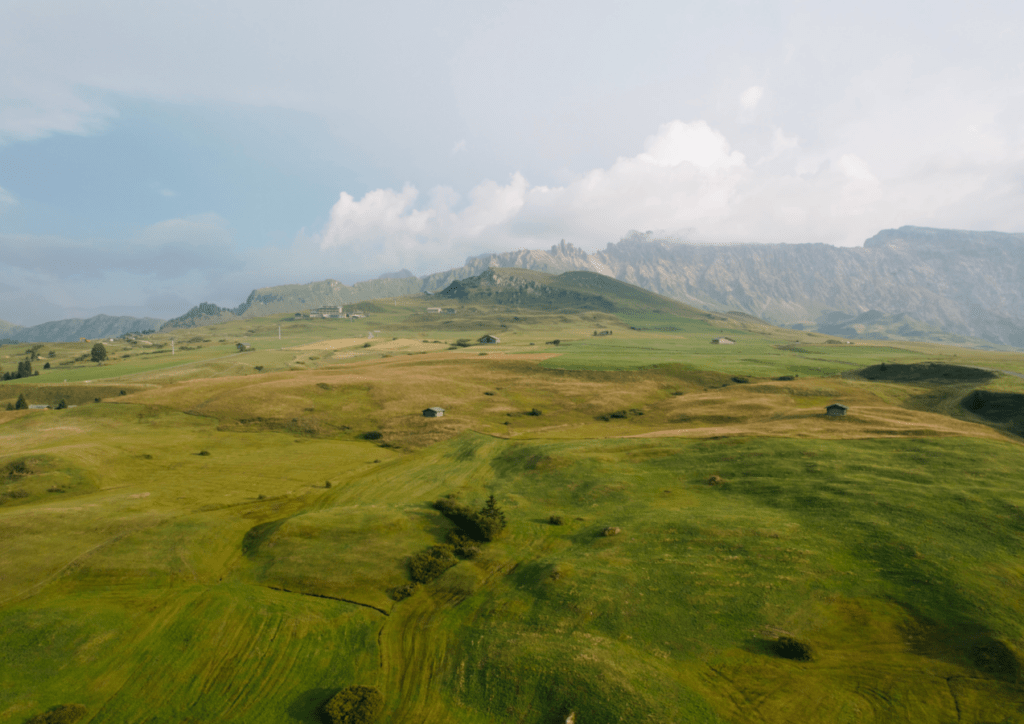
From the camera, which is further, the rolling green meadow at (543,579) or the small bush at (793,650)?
the small bush at (793,650)

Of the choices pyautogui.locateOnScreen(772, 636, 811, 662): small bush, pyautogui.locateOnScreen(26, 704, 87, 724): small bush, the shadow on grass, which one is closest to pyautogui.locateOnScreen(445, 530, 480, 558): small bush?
the shadow on grass

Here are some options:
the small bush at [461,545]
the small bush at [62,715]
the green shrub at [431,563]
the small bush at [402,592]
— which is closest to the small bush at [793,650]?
the small bush at [461,545]

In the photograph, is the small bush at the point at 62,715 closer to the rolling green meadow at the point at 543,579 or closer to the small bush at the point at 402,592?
the rolling green meadow at the point at 543,579

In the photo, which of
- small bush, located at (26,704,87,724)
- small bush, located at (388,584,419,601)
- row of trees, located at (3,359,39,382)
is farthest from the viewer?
row of trees, located at (3,359,39,382)

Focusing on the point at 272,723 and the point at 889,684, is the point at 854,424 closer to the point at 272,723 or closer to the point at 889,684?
the point at 889,684

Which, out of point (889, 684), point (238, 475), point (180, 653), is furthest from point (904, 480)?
point (238, 475)

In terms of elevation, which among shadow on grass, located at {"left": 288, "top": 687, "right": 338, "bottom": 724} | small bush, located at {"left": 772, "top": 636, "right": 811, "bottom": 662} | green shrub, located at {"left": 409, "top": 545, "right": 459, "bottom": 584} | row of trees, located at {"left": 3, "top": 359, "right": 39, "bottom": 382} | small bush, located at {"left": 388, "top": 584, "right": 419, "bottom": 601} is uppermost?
row of trees, located at {"left": 3, "top": 359, "right": 39, "bottom": 382}

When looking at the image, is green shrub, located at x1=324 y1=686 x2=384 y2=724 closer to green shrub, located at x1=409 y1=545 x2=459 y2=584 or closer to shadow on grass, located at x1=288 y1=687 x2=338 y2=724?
shadow on grass, located at x1=288 y1=687 x2=338 y2=724

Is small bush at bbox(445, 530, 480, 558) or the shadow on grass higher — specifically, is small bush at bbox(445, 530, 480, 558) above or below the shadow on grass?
above
